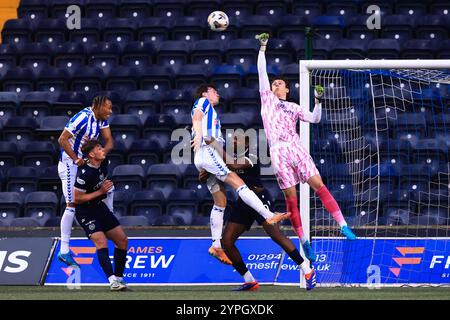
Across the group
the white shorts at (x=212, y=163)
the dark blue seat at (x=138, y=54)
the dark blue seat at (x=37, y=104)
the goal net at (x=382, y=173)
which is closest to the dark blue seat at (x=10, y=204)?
the dark blue seat at (x=37, y=104)

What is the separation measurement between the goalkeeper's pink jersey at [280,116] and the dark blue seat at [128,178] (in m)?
5.20

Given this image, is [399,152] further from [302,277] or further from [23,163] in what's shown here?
[23,163]

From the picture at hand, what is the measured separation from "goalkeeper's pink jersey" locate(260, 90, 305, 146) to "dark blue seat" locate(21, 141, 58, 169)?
655 cm

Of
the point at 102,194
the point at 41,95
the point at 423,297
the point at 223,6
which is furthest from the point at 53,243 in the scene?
the point at 223,6

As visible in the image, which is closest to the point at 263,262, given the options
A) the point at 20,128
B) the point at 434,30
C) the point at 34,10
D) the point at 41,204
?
the point at 41,204

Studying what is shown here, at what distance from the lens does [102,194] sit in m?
13.2

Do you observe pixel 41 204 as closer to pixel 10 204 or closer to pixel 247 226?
pixel 10 204

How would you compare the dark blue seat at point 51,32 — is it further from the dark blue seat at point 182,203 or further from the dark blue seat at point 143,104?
the dark blue seat at point 182,203

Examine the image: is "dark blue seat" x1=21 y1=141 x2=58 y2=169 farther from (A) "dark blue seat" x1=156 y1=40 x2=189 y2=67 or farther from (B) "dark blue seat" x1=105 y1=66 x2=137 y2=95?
(A) "dark blue seat" x1=156 y1=40 x2=189 y2=67

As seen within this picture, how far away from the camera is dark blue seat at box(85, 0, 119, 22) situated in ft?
72.8

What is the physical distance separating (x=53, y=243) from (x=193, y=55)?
594 centimetres

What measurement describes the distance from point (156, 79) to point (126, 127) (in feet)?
4.78

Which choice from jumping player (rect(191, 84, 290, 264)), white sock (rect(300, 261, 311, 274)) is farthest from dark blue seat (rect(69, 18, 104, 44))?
white sock (rect(300, 261, 311, 274))

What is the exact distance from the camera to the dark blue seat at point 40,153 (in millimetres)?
19062
